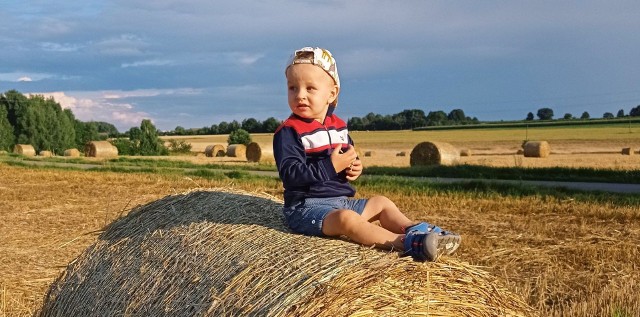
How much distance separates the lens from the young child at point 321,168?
3938 mm

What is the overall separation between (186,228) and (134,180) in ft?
47.8

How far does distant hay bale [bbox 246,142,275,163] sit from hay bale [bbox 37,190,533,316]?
2796 centimetres

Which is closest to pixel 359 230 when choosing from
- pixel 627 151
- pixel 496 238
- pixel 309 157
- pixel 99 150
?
pixel 309 157

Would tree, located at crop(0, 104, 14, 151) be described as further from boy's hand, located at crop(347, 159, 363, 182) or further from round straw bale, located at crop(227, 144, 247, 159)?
boy's hand, located at crop(347, 159, 363, 182)

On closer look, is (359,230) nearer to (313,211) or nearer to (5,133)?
(313,211)

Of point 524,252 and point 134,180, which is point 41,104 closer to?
point 134,180

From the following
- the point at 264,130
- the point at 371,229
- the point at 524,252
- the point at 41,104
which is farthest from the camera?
the point at 264,130

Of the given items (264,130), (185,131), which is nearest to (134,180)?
(264,130)

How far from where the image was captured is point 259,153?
109 feet

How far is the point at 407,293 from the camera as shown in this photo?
357 cm

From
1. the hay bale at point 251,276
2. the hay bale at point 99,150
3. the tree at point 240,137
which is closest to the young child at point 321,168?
the hay bale at point 251,276

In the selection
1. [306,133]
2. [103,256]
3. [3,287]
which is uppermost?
[306,133]

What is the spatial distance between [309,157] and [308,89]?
0.38 metres

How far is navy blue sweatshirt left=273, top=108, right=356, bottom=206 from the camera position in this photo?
406 centimetres
